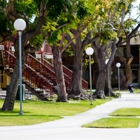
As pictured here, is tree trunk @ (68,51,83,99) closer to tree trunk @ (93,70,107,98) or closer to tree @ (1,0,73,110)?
tree trunk @ (93,70,107,98)

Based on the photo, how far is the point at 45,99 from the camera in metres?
29.8

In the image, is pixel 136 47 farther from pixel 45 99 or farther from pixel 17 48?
pixel 17 48

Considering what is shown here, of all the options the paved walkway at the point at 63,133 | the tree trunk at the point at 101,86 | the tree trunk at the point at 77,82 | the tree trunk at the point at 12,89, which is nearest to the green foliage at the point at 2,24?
the tree trunk at the point at 12,89

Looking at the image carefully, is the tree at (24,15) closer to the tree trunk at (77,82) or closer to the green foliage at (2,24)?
the green foliage at (2,24)

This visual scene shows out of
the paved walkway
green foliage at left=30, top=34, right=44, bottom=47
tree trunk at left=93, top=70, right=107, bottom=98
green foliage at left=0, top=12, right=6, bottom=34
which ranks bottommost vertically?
the paved walkway

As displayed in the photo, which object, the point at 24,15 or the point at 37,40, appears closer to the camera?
the point at 24,15

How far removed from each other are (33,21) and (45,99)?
8823 mm

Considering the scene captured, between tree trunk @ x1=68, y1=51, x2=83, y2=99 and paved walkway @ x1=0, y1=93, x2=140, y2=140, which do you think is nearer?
paved walkway @ x1=0, y1=93, x2=140, y2=140

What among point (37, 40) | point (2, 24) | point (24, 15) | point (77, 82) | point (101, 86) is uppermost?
point (24, 15)

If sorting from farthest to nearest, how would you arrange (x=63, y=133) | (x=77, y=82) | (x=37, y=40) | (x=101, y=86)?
(x=101, y=86)
(x=77, y=82)
(x=37, y=40)
(x=63, y=133)

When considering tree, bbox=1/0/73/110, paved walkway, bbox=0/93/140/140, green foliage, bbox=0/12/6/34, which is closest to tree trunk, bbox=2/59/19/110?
tree, bbox=1/0/73/110

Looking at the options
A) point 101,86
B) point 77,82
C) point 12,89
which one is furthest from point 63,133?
point 101,86

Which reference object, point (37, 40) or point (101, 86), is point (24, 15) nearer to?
point (37, 40)

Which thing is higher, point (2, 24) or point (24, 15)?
point (24, 15)
